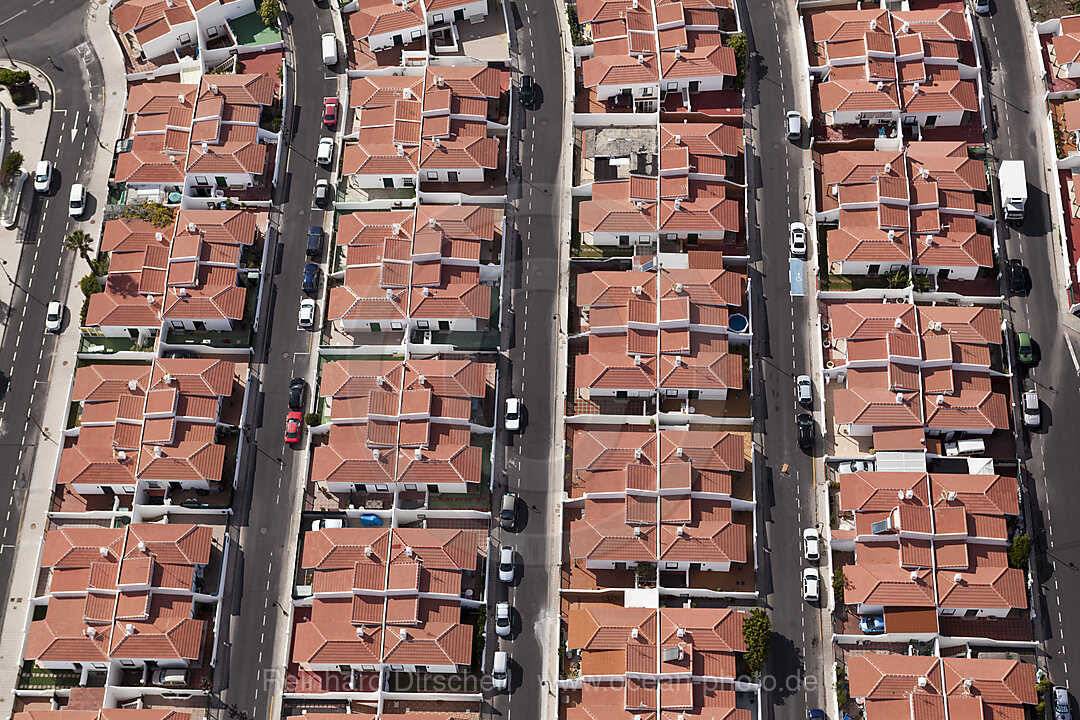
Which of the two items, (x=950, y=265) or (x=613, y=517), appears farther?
(x=950, y=265)

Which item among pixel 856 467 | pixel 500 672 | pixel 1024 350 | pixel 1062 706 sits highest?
pixel 1024 350

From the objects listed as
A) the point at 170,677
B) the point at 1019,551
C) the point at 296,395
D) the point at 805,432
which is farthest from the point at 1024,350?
the point at 170,677

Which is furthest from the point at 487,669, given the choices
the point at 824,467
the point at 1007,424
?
the point at 1007,424

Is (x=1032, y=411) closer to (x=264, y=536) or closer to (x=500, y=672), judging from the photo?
(x=500, y=672)

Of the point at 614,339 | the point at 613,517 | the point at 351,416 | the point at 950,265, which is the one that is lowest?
the point at 613,517

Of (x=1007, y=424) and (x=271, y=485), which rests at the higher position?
(x=1007, y=424)

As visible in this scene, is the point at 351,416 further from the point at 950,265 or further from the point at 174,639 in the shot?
the point at 950,265

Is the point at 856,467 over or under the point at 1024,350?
under
